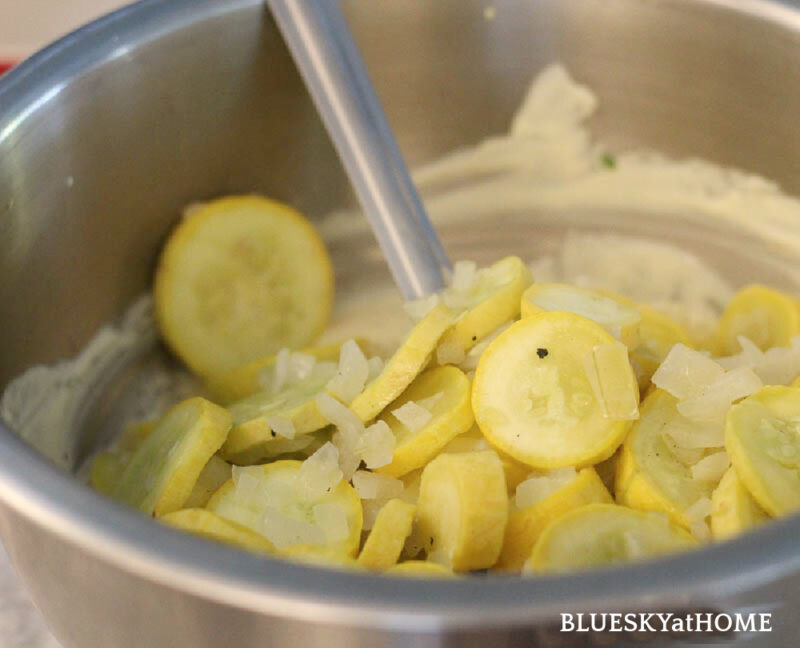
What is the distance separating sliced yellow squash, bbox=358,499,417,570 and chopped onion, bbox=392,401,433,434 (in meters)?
0.10

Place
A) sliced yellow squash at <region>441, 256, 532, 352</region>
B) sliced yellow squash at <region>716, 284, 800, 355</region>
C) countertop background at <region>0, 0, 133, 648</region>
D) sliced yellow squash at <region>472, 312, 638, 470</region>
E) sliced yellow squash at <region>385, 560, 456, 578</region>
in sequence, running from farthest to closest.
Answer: countertop background at <region>0, 0, 133, 648</region>, sliced yellow squash at <region>716, 284, 800, 355</region>, sliced yellow squash at <region>441, 256, 532, 352</region>, sliced yellow squash at <region>472, 312, 638, 470</region>, sliced yellow squash at <region>385, 560, 456, 578</region>

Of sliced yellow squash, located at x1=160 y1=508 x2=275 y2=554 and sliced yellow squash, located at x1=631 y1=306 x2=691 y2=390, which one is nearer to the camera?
sliced yellow squash, located at x1=160 y1=508 x2=275 y2=554

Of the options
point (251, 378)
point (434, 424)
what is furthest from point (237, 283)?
point (434, 424)

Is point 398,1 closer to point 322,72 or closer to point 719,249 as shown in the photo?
point 322,72

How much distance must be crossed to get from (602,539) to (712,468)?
0.11 meters

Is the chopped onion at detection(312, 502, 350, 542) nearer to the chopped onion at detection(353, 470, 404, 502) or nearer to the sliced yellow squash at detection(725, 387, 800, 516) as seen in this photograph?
the chopped onion at detection(353, 470, 404, 502)

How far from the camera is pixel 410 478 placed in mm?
685

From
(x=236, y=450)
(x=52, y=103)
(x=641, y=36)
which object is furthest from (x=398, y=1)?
(x=236, y=450)

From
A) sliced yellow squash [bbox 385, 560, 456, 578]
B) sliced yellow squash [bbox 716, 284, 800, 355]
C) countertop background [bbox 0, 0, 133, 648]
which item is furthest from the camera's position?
countertop background [bbox 0, 0, 133, 648]

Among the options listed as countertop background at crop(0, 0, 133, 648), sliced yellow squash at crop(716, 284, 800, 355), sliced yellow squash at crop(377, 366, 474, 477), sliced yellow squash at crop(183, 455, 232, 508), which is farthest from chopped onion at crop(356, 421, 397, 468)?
countertop background at crop(0, 0, 133, 648)

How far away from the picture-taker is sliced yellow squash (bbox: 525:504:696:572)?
532 mm

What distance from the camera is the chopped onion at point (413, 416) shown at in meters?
0.67

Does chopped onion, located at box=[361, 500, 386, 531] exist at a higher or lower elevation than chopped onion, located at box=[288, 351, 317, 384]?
higher

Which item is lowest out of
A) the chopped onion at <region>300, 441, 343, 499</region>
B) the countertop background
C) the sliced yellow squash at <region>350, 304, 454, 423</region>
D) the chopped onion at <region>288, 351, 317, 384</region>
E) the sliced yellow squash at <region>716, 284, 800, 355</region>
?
the sliced yellow squash at <region>716, 284, 800, 355</region>
